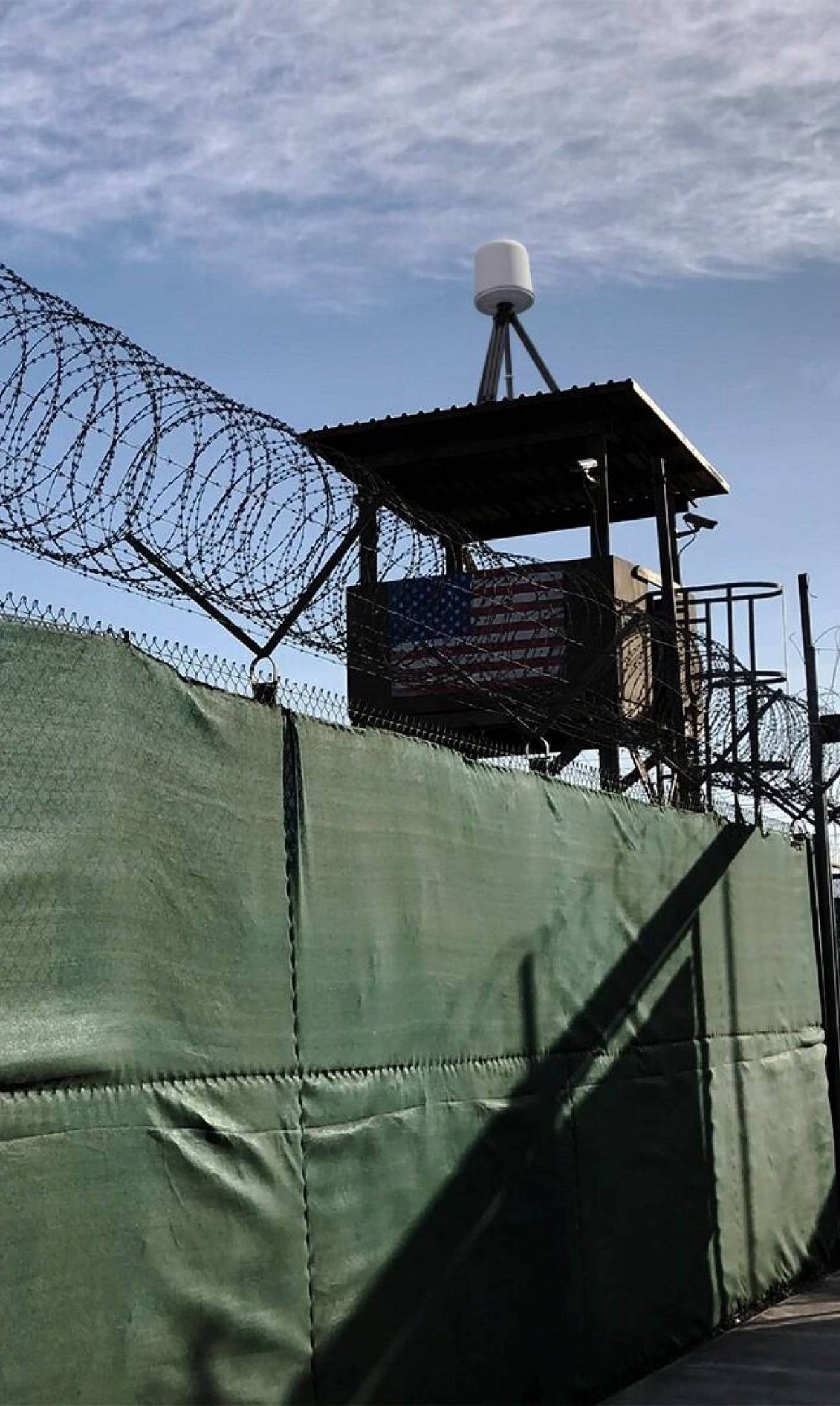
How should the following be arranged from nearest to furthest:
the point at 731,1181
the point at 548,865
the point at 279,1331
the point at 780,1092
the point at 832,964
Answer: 1. the point at 279,1331
2. the point at 548,865
3. the point at 731,1181
4. the point at 780,1092
5. the point at 832,964

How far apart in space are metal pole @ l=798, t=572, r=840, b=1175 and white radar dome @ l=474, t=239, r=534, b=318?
8414 millimetres

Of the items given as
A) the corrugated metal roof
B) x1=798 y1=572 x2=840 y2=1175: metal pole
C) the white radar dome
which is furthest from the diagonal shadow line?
the white radar dome

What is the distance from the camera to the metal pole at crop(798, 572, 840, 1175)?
35.7 ft

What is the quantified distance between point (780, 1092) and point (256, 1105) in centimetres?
589

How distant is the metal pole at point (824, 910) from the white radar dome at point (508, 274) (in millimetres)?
8414

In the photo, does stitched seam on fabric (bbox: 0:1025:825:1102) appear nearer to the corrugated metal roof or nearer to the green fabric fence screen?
the green fabric fence screen

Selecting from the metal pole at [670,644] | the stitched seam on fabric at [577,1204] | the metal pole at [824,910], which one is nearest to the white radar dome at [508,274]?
the metal pole at [670,644]

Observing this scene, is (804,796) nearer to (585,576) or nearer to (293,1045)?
(585,576)

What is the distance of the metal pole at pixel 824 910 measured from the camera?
10.9 metres

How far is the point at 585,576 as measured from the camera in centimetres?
1030

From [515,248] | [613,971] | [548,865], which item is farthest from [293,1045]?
[515,248]

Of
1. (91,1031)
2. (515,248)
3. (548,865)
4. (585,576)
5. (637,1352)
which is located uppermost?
(515,248)

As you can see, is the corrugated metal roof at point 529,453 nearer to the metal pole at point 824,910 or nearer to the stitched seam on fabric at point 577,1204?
the metal pole at point 824,910

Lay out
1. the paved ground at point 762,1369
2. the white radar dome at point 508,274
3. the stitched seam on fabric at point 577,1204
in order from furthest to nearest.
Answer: the white radar dome at point 508,274
the paved ground at point 762,1369
the stitched seam on fabric at point 577,1204
